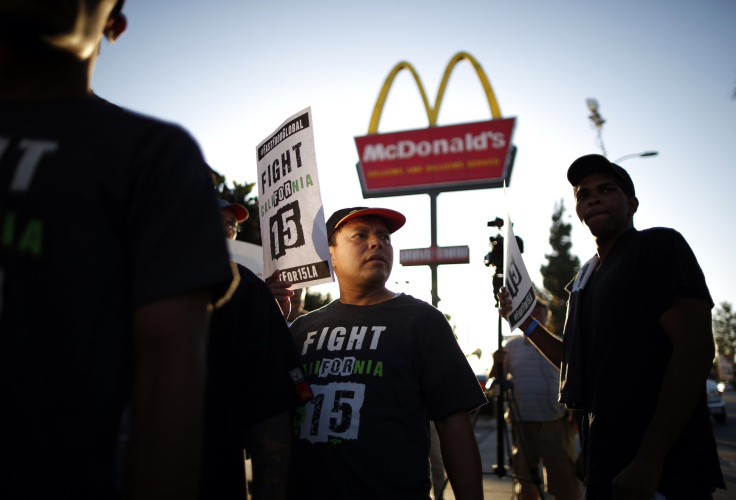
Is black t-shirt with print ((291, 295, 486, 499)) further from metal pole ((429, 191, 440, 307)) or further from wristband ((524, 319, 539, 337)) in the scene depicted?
metal pole ((429, 191, 440, 307))

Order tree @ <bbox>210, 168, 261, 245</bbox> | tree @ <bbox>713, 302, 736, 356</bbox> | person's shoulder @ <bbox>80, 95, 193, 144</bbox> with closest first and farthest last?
person's shoulder @ <bbox>80, 95, 193, 144</bbox> < tree @ <bbox>210, 168, 261, 245</bbox> < tree @ <bbox>713, 302, 736, 356</bbox>

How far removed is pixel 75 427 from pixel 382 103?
18695 millimetres

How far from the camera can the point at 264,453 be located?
1.65m

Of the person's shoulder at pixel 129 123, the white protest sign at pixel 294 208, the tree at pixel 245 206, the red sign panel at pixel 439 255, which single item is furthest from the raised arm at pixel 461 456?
the red sign panel at pixel 439 255

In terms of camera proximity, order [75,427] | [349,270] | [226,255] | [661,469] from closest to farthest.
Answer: [75,427], [226,255], [661,469], [349,270]

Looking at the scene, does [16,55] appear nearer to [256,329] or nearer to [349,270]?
[256,329]

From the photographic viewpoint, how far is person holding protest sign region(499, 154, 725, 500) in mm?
1761

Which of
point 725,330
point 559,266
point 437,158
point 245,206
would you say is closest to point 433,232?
point 437,158

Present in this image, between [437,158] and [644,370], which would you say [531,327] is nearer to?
[644,370]

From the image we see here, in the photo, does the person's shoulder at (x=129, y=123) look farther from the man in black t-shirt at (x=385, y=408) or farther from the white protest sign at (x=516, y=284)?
the white protest sign at (x=516, y=284)

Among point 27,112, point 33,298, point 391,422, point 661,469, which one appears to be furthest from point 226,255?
point 661,469

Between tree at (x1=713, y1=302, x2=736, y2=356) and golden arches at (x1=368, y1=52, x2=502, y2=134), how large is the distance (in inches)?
3467

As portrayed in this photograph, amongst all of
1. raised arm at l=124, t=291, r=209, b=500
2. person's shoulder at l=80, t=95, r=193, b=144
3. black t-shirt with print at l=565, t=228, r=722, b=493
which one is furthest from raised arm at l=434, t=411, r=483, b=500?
person's shoulder at l=80, t=95, r=193, b=144

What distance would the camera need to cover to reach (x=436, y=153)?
58.1 feet
